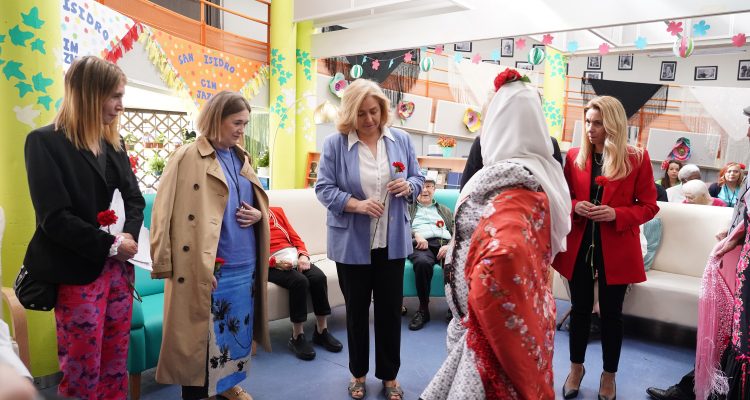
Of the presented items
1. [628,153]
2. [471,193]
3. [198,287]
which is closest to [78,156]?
[198,287]

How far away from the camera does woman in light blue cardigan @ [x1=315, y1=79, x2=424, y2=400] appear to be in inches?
79.7

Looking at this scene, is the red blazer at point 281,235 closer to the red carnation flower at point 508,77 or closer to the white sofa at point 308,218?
the white sofa at point 308,218

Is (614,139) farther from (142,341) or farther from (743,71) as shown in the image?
(743,71)

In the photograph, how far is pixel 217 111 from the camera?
189 cm

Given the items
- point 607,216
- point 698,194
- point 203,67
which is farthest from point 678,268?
point 203,67

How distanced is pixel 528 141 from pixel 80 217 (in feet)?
4.56

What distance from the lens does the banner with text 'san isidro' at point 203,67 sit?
17.0ft

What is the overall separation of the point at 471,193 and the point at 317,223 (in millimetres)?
2566

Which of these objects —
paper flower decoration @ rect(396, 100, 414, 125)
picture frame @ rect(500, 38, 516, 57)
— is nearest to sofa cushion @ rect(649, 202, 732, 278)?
paper flower decoration @ rect(396, 100, 414, 125)

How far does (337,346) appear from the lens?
2.88 metres

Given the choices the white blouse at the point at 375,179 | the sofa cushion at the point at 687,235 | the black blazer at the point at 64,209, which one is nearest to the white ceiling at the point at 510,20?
the sofa cushion at the point at 687,235

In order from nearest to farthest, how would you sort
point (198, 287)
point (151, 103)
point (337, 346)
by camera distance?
point (198, 287), point (337, 346), point (151, 103)

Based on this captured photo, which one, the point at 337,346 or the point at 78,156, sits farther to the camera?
the point at 337,346

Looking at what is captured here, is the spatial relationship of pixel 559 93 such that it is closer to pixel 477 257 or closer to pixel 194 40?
pixel 194 40
